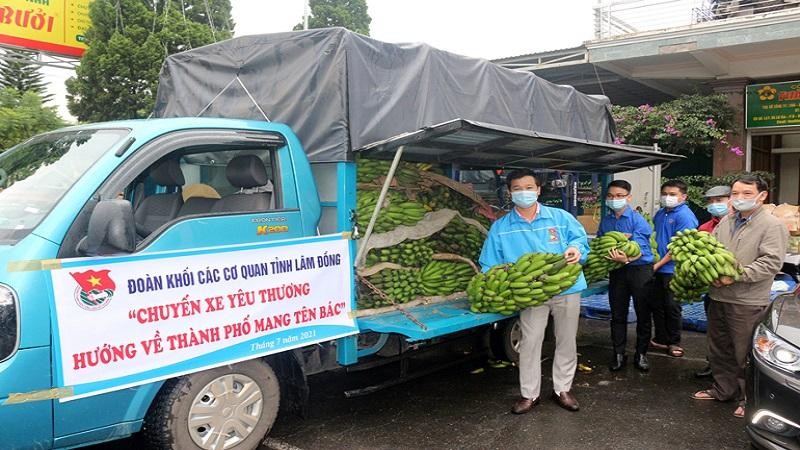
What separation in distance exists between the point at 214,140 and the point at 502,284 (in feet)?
7.55

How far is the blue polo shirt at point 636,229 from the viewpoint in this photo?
5.82m

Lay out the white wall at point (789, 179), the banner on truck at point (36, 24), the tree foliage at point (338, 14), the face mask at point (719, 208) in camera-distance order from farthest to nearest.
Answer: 1. the tree foliage at point (338, 14)
2. the white wall at point (789, 179)
3. the banner on truck at point (36, 24)
4. the face mask at point (719, 208)

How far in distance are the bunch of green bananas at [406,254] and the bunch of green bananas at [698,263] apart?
199 cm

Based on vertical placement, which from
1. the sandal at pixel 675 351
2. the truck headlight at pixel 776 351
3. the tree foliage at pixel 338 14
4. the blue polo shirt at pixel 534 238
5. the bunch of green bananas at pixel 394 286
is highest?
the tree foliage at pixel 338 14

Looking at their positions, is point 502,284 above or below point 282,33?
below

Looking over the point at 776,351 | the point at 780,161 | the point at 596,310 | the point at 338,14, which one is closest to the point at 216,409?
the point at 776,351

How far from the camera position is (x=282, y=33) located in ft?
15.0

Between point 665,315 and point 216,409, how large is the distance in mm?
4948

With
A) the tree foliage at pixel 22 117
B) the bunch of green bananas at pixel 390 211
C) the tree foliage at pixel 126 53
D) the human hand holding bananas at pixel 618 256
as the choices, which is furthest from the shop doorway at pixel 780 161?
the tree foliage at pixel 22 117

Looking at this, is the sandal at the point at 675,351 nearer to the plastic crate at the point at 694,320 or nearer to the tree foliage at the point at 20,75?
the plastic crate at the point at 694,320

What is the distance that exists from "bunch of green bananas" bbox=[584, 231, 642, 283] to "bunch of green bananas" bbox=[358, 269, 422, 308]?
1893 millimetres

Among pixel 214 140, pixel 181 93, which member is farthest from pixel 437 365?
pixel 181 93

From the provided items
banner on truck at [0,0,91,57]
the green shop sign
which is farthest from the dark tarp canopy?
banner on truck at [0,0,91,57]

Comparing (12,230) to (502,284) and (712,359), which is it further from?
(712,359)
